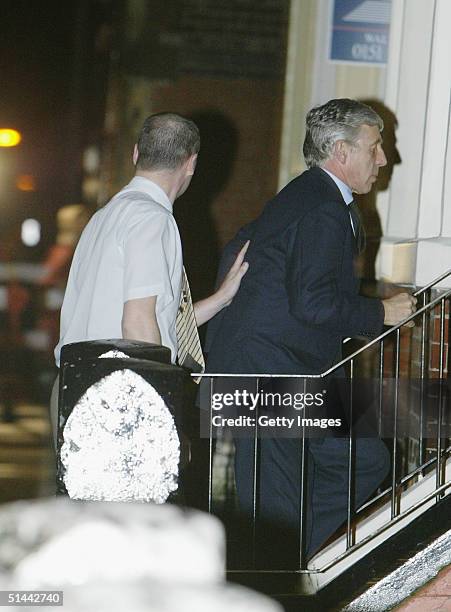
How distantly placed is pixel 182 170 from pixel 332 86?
4245mm

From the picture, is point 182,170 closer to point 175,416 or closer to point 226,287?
point 226,287

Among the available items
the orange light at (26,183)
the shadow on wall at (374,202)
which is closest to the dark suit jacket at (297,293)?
the shadow on wall at (374,202)

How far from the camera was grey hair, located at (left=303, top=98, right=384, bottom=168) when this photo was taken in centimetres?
475

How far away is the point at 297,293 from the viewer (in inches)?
180

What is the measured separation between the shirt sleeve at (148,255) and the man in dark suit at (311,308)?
1.98ft

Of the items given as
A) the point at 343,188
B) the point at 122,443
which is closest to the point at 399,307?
the point at 343,188

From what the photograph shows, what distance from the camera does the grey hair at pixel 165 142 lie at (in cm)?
441

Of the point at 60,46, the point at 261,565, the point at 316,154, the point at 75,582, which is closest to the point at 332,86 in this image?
the point at 316,154

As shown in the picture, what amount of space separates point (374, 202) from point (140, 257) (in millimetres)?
3438

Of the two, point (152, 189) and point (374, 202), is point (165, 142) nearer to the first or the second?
point (152, 189)

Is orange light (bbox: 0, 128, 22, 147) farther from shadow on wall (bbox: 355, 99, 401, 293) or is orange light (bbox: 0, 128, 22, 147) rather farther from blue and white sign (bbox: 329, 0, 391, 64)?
shadow on wall (bbox: 355, 99, 401, 293)

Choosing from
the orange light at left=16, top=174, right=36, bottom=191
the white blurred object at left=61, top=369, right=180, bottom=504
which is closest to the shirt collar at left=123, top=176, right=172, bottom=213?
the white blurred object at left=61, top=369, right=180, bottom=504

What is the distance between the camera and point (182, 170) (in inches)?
176

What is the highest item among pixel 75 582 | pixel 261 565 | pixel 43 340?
pixel 75 582
